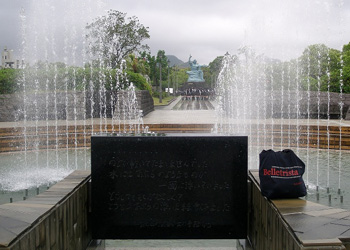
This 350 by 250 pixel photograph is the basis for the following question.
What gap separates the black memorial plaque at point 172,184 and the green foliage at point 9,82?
1889cm

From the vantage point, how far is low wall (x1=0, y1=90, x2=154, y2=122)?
61.0 feet

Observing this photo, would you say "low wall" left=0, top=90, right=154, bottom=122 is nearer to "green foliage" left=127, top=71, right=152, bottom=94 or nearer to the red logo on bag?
"green foliage" left=127, top=71, right=152, bottom=94

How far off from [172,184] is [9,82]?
63.2 ft

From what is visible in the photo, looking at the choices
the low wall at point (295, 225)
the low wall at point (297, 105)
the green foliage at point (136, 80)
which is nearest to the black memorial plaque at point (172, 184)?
the low wall at point (295, 225)

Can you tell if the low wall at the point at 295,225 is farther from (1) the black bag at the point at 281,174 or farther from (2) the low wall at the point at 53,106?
(2) the low wall at the point at 53,106

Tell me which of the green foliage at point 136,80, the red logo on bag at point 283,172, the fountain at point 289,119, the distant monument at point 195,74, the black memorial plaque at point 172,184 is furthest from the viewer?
the distant monument at point 195,74

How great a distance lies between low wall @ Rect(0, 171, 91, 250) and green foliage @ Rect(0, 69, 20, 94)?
18.4 m

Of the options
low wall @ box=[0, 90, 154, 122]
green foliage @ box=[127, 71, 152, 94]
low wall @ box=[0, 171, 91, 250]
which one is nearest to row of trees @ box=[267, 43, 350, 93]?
green foliage @ box=[127, 71, 152, 94]

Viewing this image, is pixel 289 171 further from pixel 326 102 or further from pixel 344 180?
pixel 326 102

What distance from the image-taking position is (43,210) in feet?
7.94

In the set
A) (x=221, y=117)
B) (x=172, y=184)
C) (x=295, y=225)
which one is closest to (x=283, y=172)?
(x=295, y=225)

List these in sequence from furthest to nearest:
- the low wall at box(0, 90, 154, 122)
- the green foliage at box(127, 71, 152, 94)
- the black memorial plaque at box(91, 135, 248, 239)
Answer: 1. the green foliage at box(127, 71, 152, 94)
2. the low wall at box(0, 90, 154, 122)
3. the black memorial plaque at box(91, 135, 248, 239)

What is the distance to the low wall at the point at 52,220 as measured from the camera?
82.6 inches

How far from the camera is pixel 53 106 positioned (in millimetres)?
19094
